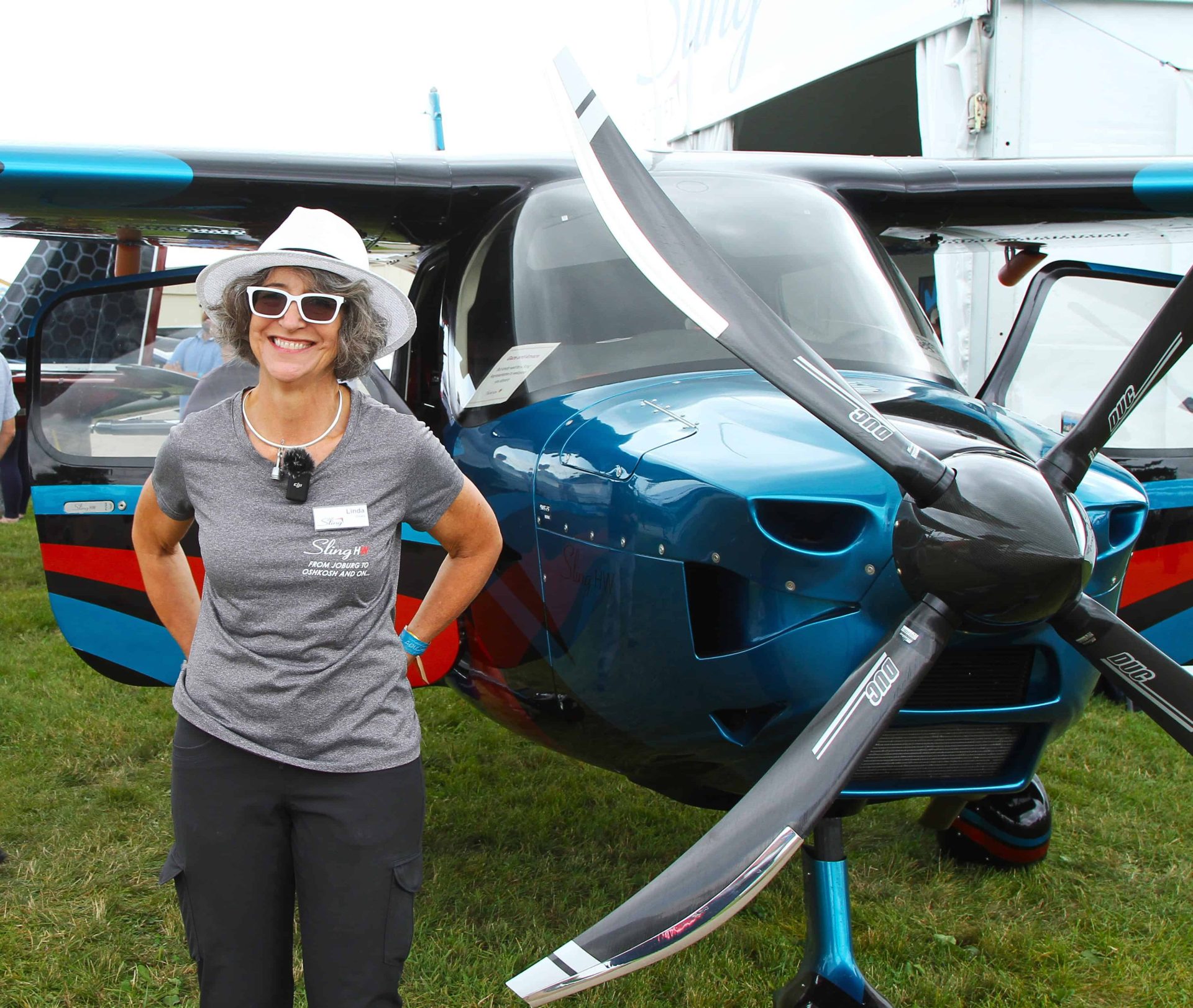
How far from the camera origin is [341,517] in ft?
6.60

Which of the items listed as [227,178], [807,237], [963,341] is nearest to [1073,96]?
[963,341]

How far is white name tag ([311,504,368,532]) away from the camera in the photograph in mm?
2002

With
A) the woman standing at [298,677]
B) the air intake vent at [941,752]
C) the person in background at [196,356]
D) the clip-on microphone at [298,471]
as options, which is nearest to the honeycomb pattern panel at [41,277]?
the person in background at [196,356]

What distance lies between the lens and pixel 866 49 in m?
6.89

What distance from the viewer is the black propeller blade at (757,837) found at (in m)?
1.83

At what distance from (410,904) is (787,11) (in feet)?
24.1

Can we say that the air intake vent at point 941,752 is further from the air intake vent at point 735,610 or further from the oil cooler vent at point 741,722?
the air intake vent at point 735,610

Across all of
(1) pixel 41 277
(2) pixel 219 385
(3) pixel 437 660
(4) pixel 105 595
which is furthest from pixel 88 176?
(1) pixel 41 277

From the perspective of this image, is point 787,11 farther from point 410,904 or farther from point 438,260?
point 410,904

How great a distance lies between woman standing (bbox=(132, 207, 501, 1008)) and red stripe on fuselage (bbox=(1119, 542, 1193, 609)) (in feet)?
8.93

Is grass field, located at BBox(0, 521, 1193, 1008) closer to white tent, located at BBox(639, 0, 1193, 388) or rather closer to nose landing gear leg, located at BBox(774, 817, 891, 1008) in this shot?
nose landing gear leg, located at BBox(774, 817, 891, 1008)

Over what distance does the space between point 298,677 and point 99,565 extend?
203cm

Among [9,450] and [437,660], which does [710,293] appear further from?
[9,450]

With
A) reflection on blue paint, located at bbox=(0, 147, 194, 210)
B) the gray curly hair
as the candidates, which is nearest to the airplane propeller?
the gray curly hair
